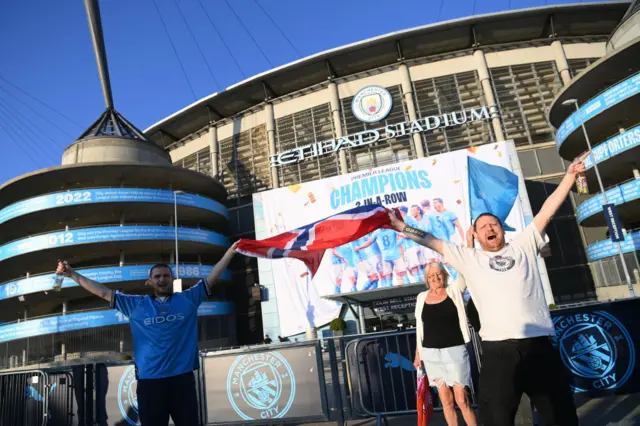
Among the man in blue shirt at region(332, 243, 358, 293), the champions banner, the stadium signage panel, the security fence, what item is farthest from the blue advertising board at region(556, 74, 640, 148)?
the security fence

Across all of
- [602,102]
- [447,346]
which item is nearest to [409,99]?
[602,102]

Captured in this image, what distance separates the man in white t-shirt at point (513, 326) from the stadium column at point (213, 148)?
37.6 m

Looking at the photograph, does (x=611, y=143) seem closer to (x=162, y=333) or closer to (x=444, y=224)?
(x=444, y=224)

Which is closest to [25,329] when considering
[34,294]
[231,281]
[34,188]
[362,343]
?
[34,294]

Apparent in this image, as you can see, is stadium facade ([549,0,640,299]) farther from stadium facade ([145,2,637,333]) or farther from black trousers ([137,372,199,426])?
black trousers ([137,372,199,426])

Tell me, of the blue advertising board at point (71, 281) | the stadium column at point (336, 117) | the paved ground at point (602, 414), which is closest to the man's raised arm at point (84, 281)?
the paved ground at point (602, 414)

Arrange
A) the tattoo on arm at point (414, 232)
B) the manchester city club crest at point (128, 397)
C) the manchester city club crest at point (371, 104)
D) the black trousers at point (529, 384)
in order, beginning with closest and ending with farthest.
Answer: the black trousers at point (529, 384) → the tattoo on arm at point (414, 232) → the manchester city club crest at point (128, 397) → the manchester city club crest at point (371, 104)

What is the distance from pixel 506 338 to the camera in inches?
121

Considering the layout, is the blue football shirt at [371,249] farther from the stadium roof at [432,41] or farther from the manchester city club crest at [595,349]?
the manchester city club crest at [595,349]

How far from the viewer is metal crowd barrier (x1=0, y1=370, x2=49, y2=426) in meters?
7.57

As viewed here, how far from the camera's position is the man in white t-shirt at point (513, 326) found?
297 cm

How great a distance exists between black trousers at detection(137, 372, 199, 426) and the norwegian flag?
236 centimetres

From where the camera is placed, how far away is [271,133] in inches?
1470

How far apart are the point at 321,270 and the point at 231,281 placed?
12.8 meters
